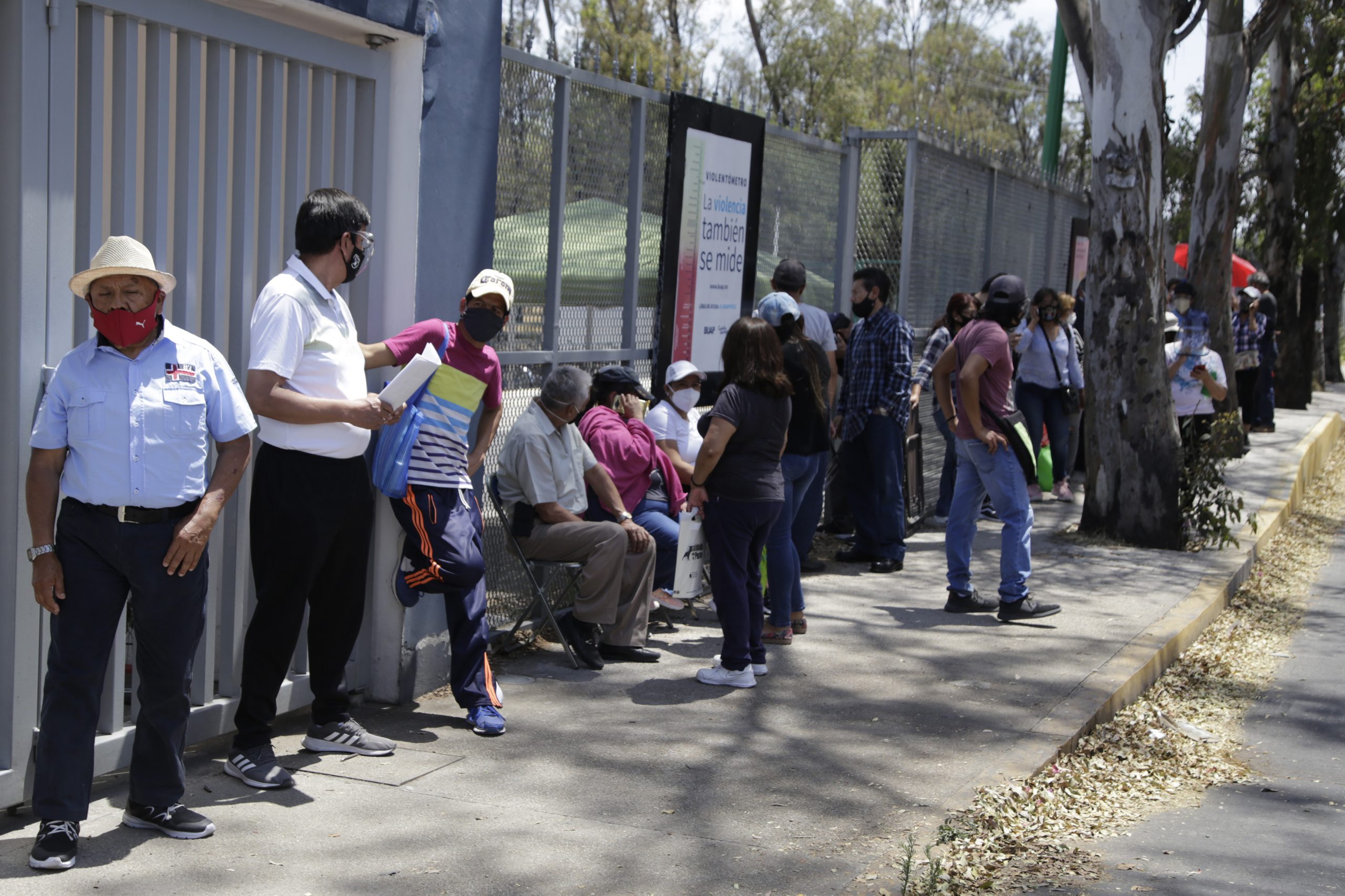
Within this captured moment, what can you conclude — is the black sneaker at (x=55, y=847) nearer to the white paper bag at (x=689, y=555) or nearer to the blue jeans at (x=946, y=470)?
the white paper bag at (x=689, y=555)

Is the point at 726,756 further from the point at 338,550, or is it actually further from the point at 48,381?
the point at 48,381

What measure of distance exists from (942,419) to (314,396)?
701 cm

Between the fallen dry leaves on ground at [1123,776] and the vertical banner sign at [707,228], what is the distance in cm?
319

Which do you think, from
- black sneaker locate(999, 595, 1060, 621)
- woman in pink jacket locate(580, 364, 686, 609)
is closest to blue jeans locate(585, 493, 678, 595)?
woman in pink jacket locate(580, 364, 686, 609)

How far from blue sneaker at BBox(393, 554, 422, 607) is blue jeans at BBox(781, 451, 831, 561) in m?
2.72

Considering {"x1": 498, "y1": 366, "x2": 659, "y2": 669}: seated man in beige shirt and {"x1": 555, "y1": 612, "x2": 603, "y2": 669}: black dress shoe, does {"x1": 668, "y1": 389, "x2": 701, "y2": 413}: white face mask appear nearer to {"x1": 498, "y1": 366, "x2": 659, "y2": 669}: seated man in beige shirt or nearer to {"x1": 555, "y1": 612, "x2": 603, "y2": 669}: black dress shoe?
{"x1": 498, "y1": 366, "x2": 659, "y2": 669}: seated man in beige shirt

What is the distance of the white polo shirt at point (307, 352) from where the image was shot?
4402 millimetres

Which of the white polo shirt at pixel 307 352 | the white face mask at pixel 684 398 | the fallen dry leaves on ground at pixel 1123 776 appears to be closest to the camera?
the fallen dry leaves on ground at pixel 1123 776

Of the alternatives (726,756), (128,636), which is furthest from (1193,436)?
(128,636)

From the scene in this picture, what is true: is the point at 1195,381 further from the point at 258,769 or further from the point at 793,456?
the point at 258,769

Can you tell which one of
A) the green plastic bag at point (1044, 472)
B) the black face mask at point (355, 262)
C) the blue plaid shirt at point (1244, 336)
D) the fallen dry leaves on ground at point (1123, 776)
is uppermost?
the blue plaid shirt at point (1244, 336)

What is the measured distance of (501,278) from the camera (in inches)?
213

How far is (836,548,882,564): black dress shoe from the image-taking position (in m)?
9.11

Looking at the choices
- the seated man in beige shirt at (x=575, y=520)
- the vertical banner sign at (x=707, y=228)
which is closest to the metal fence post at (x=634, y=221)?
the vertical banner sign at (x=707, y=228)
